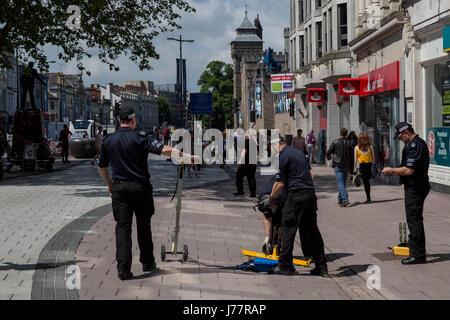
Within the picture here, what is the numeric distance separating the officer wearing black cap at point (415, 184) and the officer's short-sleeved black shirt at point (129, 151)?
293cm

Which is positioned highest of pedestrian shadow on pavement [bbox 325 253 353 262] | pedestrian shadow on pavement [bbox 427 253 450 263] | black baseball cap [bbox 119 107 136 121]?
black baseball cap [bbox 119 107 136 121]

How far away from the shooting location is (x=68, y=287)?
6.47m

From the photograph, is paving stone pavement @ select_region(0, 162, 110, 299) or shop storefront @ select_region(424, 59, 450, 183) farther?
shop storefront @ select_region(424, 59, 450, 183)

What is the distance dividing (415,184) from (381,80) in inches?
547

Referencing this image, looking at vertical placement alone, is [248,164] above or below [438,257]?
above

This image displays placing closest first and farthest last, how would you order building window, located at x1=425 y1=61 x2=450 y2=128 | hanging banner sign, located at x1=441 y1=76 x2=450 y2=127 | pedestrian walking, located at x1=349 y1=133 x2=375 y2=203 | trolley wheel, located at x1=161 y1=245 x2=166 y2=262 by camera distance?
trolley wheel, located at x1=161 y1=245 x2=166 y2=262 → pedestrian walking, located at x1=349 y1=133 x2=375 y2=203 → hanging banner sign, located at x1=441 y1=76 x2=450 y2=127 → building window, located at x1=425 y1=61 x2=450 y2=128

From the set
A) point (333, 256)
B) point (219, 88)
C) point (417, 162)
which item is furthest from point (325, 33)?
point (219, 88)

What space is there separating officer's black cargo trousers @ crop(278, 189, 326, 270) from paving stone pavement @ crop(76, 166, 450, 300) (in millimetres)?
239

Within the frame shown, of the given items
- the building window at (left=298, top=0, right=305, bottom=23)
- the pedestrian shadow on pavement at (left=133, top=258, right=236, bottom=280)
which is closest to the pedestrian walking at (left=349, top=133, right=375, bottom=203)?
the pedestrian shadow on pavement at (left=133, top=258, right=236, bottom=280)

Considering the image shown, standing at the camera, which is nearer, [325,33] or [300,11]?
[325,33]

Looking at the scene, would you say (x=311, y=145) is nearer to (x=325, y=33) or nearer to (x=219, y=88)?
(x=325, y=33)

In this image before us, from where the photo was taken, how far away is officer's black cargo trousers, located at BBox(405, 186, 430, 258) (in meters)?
7.88

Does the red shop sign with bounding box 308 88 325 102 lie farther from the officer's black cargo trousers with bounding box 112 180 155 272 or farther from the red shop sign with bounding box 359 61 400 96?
the officer's black cargo trousers with bounding box 112 180 155 272

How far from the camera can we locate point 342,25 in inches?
1141
